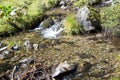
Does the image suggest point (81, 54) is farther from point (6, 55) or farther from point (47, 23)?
point (47, 23)

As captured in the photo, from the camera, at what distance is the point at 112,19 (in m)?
8.55

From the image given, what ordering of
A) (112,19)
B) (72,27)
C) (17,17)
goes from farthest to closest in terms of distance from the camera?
1. (17,17)
2. (72,27)
3. (112,19)

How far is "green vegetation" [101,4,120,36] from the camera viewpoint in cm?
848

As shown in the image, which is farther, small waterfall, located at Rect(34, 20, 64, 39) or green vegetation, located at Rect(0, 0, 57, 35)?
green vegetation, located at Rect(0, 0, 57, 35)

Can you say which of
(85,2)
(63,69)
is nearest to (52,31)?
(85,2)

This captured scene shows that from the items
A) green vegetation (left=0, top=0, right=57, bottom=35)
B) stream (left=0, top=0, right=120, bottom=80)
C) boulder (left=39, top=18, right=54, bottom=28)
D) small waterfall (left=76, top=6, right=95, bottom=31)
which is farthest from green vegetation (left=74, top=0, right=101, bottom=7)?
small waterfall (left=76, top=6, right=95, bottom=31)

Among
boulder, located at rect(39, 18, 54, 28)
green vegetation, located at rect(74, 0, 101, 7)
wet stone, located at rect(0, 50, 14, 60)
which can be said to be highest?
green vegetation, located at rect(74, 0, 101, 7)

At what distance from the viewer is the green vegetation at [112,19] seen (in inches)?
334

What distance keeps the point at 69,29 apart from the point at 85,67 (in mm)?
2995

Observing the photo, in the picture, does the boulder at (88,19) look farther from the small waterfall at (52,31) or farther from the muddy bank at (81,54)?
the small waterfall at (52,31)

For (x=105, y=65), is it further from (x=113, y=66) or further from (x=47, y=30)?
(x=47, y=30)

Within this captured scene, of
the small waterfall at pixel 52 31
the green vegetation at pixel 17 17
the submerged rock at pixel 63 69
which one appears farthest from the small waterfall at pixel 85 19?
the submerged rock at pixel 63 69

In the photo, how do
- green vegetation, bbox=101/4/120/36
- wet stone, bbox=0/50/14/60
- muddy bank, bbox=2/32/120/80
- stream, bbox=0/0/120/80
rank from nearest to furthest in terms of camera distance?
stream, bbox=0/0/120/80 → muddy bank, bbox=2/32/120/80 → wet stone, bbox=0/50/14/60 → green vegetation, bbox=101/4/120/36

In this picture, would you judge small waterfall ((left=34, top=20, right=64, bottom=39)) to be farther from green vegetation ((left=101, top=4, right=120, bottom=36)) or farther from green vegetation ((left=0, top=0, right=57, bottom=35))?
green vegetation ((left=101, top=4, right=120, bottom=36))
